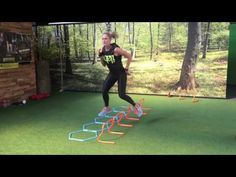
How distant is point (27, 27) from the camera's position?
679cm

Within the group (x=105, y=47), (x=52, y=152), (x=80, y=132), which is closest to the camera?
(x=52, y=152)

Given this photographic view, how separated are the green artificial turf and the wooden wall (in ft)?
1.22

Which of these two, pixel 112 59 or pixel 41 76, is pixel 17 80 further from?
pixel 112 59

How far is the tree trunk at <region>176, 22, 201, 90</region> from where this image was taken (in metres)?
7.02

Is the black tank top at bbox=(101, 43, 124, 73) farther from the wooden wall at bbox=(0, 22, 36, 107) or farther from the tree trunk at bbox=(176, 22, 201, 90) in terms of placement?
the tree trunk at bbox=(176, 22, 201, 90)

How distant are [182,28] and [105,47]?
3.19 m

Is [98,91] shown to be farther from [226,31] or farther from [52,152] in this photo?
[52,152]

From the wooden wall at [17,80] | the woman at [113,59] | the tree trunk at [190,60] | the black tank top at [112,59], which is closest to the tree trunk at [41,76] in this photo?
the wooden wall at [17,80]

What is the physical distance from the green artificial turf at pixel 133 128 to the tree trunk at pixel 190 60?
50 centimetres

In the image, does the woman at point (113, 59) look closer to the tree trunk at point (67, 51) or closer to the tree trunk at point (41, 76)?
the tree trunk at point (41, 76)

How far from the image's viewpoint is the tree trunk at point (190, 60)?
7023mm

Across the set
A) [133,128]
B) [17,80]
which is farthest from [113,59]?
[17,80]

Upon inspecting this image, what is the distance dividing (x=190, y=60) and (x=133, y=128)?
3.37 meters
